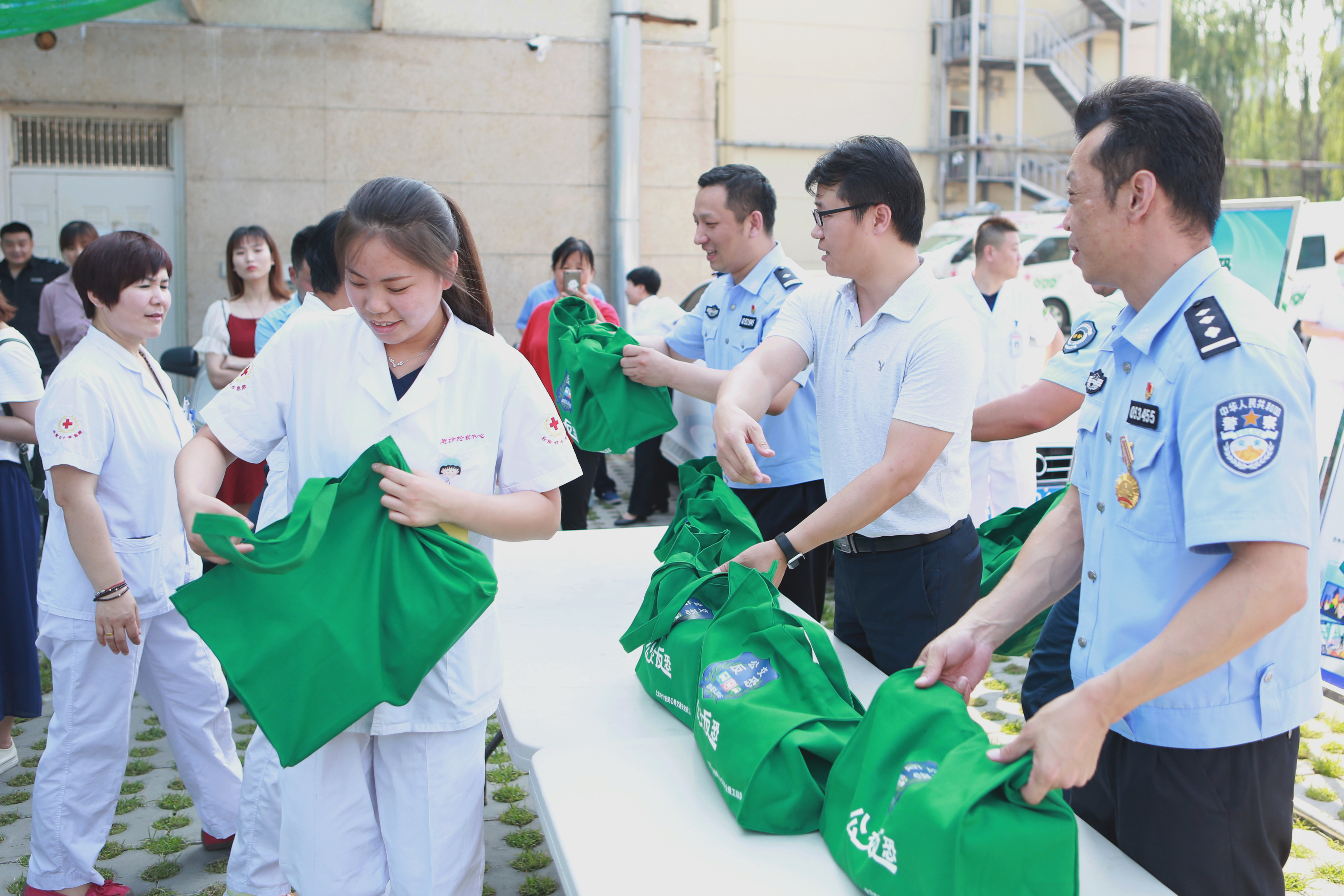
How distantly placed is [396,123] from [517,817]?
7.53 metres

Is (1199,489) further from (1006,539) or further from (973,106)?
(973,106)

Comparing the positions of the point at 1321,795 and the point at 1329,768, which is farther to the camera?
the point at 1329,768

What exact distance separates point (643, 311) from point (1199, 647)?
24.4 feet

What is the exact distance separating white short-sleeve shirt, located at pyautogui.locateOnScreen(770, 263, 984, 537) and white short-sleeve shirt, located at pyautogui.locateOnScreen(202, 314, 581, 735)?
0.78 m

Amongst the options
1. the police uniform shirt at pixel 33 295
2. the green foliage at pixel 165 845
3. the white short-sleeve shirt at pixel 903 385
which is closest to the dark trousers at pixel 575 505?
the green foliage at pixel 165 845

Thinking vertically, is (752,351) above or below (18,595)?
above

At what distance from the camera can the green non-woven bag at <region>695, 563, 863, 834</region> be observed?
1746 mm

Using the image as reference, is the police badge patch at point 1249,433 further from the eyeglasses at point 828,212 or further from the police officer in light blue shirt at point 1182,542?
the eyeglasses at point 828,212

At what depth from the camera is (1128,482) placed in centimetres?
165

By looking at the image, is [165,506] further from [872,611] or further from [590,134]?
[590,134]

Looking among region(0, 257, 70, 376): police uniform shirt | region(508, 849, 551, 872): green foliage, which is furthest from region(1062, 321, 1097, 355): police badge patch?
region(0, 257, 70, 376): police uniform shirt

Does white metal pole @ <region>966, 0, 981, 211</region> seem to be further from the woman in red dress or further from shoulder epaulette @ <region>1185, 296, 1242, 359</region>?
shoulder epaulette @ <region>1185, 296, 1242, 359</region>

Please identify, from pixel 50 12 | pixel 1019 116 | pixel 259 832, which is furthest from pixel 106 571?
pixel 1019 116

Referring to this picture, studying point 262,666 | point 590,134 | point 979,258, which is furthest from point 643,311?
point 262,666
